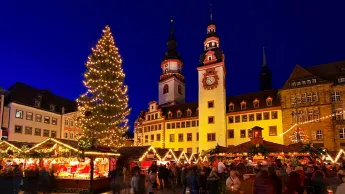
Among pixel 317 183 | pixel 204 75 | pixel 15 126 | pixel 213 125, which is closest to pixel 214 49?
pixel 204 75

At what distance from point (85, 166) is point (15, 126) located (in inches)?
1177

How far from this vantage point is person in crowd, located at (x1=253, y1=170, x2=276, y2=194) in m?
7.99

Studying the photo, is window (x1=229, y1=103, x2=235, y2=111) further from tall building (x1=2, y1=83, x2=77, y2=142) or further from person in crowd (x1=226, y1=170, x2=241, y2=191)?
person in crowd (x1=226, y1=170, x2=241, y2=191)

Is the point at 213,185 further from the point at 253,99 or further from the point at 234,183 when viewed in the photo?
the point at 253,99

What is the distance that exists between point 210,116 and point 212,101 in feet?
8.17

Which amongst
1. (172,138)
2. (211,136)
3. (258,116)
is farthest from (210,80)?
(172,138)

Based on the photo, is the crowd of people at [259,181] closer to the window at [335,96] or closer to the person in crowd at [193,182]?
the person in crowd at [193,182]

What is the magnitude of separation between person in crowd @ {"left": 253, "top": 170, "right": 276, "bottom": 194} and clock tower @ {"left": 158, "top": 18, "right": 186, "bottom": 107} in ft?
177

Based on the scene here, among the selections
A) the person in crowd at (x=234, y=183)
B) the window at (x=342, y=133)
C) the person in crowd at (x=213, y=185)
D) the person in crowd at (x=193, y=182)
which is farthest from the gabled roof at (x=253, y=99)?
the person in crowd at (x=234, y=183)

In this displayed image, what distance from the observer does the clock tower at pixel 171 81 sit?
207 ft

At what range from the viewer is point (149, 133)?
195 ft

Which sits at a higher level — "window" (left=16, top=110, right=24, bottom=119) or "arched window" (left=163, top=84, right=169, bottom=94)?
"arched window" (left=163, top=84, right=169, bottom=94)

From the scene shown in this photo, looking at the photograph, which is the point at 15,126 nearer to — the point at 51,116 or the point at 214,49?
the point at 51,116

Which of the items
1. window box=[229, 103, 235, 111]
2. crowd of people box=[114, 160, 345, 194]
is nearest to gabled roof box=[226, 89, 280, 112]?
window box=[229, 103, 235, 111]
